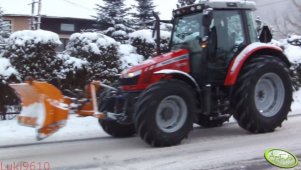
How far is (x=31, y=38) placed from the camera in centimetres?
1227

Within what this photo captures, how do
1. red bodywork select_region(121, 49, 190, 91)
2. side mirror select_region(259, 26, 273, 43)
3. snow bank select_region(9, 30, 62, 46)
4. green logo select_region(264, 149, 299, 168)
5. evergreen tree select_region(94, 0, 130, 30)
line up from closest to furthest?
1. green logo select_region(264, 149, 299, 168)
2. red bodywork select_region(121, 49, 190, 91)
3. side mirror select_region(259, 26, 273, 43)
4. snow bank select_region(9, 30, 62, 46)
5. evergreen tree select_region(94, 0, 130, 30)

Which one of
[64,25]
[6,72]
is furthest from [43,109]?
[64,25]

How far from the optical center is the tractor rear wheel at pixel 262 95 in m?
9.03

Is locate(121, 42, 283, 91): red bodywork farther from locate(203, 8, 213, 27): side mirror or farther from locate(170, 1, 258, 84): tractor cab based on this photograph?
locate(203, 8, 213, 27): side mirror

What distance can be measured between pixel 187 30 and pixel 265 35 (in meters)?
1.71

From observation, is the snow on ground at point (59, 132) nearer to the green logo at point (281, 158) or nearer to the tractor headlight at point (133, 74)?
the tractor headlight at point (133, 74)

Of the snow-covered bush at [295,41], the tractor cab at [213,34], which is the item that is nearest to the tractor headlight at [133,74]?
the tractor cab at [213,34]

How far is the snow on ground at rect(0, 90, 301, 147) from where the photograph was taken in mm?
9457

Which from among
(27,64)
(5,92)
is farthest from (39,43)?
(5,92)

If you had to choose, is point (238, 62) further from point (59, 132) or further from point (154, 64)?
point (59, 132)

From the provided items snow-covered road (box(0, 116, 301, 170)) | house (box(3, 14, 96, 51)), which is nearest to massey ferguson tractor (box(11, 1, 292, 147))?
snow-covered road (box(0, 116, 301, 170))

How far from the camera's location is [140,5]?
82.8 feet

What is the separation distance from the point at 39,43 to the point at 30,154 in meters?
4.86

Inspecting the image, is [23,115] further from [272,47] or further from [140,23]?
[140,23]
